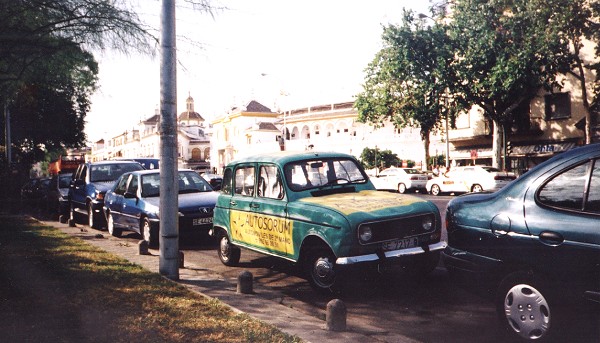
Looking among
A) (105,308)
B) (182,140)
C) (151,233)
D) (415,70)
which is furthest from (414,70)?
(182,140)

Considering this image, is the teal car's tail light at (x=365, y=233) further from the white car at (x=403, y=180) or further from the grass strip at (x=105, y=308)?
the white car at (x=403, y=180)

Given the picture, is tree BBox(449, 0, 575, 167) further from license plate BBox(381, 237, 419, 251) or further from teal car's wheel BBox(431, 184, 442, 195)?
license plate BBox(381, 237, 419, 251)

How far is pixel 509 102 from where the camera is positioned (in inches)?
1200

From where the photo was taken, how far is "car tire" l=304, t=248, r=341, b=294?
639 cm

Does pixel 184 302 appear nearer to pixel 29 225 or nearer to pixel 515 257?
pixel 515 257

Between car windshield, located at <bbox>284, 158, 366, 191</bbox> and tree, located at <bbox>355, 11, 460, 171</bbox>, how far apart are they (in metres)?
20.8

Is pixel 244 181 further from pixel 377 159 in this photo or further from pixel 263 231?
pixel 377 159

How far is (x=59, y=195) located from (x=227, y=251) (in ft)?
45.7

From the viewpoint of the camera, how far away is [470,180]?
86.8ft

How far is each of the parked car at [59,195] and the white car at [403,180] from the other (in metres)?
17.5

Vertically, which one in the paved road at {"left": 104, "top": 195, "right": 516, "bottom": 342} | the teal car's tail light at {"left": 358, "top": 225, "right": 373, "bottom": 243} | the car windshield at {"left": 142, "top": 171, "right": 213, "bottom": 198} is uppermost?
the car windshield at {"left": 142, "top": 171, "right": 213, "bottom": 198}

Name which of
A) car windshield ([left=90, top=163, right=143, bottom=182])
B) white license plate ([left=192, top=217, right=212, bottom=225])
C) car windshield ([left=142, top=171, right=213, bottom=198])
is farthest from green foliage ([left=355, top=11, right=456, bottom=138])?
white license plate ([left=192, top=217, right=212, bottom=225])

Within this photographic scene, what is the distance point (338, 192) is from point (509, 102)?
26.2m

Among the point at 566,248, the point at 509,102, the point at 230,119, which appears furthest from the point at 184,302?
the point at 230,119
